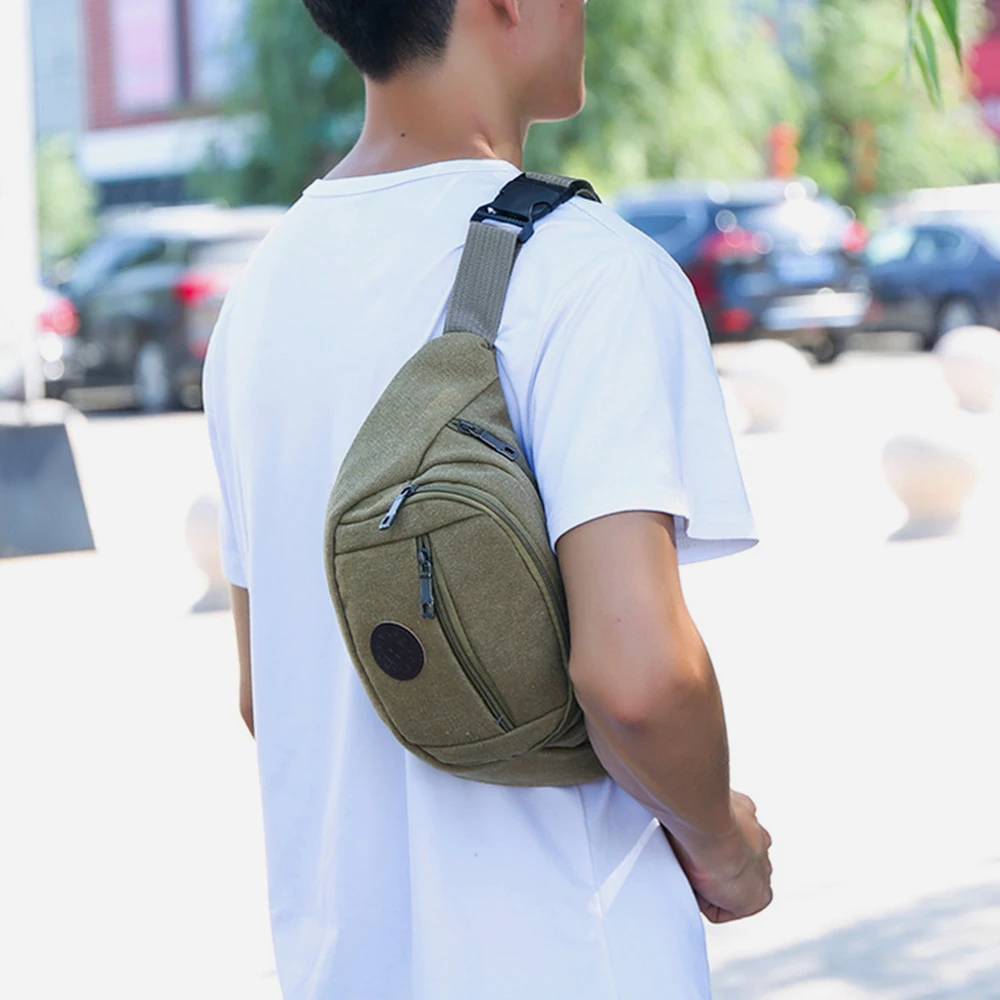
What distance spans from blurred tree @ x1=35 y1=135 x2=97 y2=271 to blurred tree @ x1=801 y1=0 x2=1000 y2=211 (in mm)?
16538

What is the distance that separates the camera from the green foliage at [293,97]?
25.5m

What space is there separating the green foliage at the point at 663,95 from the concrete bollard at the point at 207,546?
16470 millimetres

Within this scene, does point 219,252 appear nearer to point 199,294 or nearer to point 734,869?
point 199,294

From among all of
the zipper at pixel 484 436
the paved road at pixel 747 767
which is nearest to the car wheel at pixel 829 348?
the paved road at pixel 747 767

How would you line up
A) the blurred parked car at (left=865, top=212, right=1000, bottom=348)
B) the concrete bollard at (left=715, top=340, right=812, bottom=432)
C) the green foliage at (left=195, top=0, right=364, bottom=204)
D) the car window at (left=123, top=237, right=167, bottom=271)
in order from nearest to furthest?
the concrete bollard at (left=715, top=340, right=812, bottom=432) → the car window at (left=123, top=237, right=167, bottom=271) → the blurred parked car at (left=865, top=212, right=1000, bottom=348) → the green foliage at (left=195, top=0, right=364, bottom=204)

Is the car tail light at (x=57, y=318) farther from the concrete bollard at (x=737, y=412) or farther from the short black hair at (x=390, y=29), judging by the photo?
the short black hair at (x=390, y=29)

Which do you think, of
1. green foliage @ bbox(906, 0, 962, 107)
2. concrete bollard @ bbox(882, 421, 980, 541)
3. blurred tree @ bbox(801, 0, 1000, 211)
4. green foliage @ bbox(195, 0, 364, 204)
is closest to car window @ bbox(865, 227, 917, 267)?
green foliage @ bbox(195, 0, 364, 204)

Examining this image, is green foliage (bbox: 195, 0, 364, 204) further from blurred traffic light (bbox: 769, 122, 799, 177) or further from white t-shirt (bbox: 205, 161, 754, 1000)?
white t-shirt (bbox: 205, 161, 754, 1000)

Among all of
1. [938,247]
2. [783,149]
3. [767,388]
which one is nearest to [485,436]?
[767,388]

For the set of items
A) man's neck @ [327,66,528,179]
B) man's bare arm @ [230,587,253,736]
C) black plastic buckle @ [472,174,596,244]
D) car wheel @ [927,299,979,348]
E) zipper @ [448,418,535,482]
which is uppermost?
man's neck @ [327,66,528,179]

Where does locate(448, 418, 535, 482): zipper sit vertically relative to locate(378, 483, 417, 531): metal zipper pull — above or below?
above

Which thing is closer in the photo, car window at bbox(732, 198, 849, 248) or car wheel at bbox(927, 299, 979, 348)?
car window at bbox(732, 198, 849, 248)

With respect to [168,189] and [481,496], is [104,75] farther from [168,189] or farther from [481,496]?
[481,496]

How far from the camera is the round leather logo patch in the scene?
1.51m
